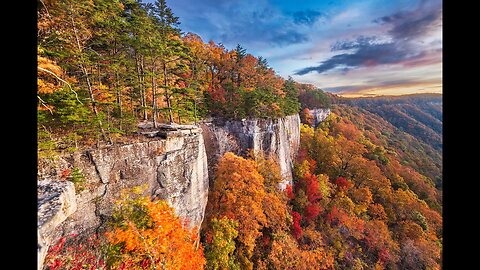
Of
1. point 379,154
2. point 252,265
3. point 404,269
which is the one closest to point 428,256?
point 404,269

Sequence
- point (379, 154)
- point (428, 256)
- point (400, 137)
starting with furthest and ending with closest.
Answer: point (400, 137), point (379, 154), point (428, 256)

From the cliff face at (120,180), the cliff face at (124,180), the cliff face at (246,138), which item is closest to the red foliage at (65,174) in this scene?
the cliff face at (120,180)

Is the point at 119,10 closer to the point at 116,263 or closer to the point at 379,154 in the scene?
the point at 116,263

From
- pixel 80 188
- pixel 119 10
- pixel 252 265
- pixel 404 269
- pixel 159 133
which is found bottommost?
pixel 404 269

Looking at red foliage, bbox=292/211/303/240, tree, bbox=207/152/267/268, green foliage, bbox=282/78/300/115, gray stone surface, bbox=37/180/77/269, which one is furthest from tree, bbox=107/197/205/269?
green foliage, bbox=282/78/300/115

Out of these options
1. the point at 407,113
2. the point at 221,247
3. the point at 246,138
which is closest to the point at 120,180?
the point at 221,247

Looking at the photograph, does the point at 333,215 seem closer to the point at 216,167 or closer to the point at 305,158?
the point at 305,158
